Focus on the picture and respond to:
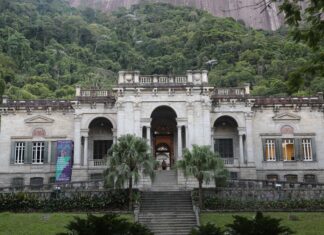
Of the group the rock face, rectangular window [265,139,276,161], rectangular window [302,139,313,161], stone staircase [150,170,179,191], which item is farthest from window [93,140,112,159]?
the rock face

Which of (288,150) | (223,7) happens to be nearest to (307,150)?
(288,150)

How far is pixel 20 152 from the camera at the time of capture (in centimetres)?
4084

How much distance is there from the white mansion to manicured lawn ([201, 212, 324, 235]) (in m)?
12.5

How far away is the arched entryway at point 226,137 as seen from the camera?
4112 cm

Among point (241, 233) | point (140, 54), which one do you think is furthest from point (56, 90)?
point (241, 233)

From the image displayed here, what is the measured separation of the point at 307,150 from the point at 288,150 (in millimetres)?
1783

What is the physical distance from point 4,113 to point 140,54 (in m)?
56.8

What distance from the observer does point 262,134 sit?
4100 cm

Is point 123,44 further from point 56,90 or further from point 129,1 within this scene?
point 129,1

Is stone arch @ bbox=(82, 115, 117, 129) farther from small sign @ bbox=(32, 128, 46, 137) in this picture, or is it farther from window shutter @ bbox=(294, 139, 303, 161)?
window shutter @ bbox=(294, 139, 303, 161)

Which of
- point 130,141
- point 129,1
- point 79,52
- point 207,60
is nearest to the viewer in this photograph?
point 130,141

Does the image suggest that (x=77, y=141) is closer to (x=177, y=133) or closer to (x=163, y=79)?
(x=177, y=133)

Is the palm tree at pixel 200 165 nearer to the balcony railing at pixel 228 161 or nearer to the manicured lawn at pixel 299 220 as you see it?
the manicured lawn at pixel 299 220

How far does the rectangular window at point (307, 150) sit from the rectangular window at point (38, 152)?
82.9 feet
